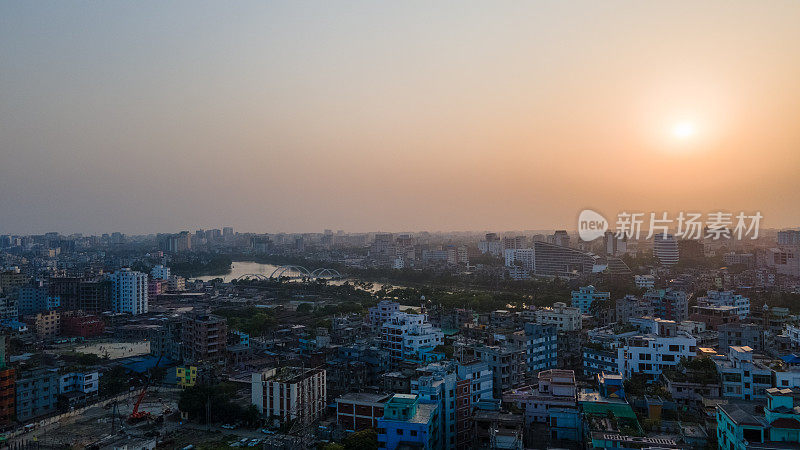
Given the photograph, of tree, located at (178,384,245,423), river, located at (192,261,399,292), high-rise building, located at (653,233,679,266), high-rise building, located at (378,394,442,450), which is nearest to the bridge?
river, located at (192,261,399,292)

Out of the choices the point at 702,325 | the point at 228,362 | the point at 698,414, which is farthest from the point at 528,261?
the point at 698,414

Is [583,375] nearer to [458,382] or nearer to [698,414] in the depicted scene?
[698,414]

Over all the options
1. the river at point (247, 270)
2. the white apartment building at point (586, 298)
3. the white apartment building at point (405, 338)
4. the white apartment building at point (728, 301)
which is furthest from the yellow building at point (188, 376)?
the river at point (247, 270)

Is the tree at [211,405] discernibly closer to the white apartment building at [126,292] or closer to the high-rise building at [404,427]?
the high-rise building at [404,427]

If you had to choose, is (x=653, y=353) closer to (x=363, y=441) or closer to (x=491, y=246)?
(x=363, y=441)

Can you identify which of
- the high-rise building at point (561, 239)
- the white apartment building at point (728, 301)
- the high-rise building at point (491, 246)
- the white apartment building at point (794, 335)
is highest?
the high-rise building at point (561, 239)

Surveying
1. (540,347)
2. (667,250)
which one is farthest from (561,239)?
(540,347)
